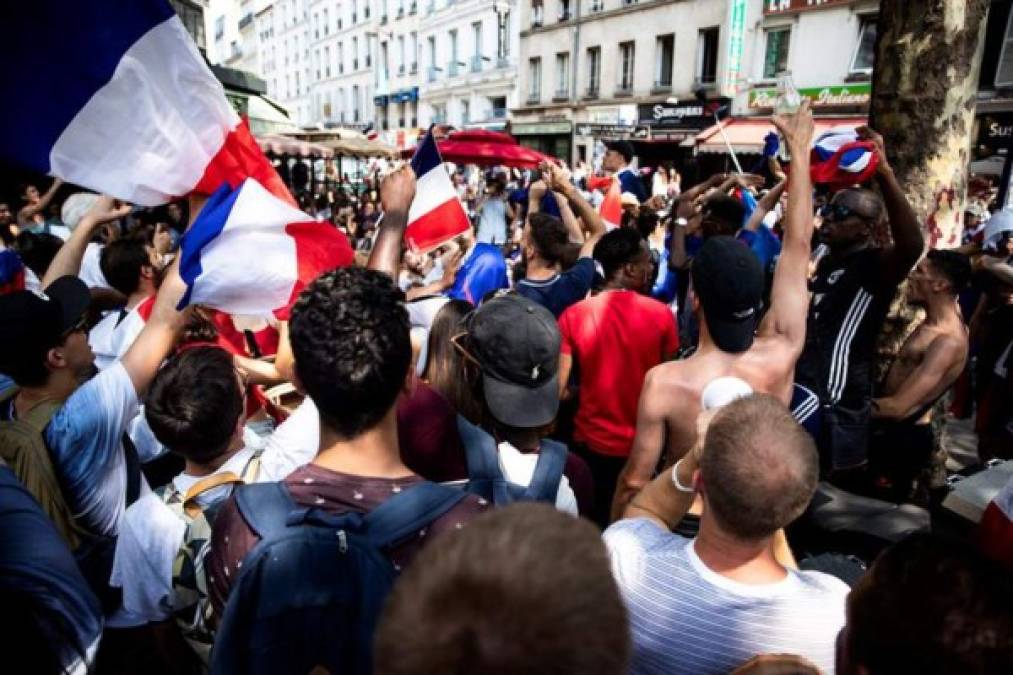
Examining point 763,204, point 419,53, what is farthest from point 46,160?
point 419,53

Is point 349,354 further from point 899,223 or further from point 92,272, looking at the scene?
point 92,272

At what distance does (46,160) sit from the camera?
7.61 feet

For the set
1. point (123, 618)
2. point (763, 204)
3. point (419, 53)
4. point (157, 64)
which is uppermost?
point (419, 53)

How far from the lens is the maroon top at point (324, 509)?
1310 mm

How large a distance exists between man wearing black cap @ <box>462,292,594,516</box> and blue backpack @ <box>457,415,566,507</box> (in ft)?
0.21

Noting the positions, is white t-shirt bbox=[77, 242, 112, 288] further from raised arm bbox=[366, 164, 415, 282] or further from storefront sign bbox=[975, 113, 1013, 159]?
storefront sign bbox=[975, 113, 1013, 159]

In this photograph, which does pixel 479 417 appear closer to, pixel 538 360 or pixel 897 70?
pixel 538 360

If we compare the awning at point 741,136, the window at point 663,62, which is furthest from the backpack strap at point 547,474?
the window at point 663,62

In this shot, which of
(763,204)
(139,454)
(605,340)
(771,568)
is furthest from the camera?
(763,204)

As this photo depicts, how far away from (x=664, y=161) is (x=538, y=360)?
82.0 feet

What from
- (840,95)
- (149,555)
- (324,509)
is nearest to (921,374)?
(324,509)

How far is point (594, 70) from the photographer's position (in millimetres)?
28156

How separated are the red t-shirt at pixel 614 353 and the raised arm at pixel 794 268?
0.70 meters

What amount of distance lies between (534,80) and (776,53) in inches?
517
